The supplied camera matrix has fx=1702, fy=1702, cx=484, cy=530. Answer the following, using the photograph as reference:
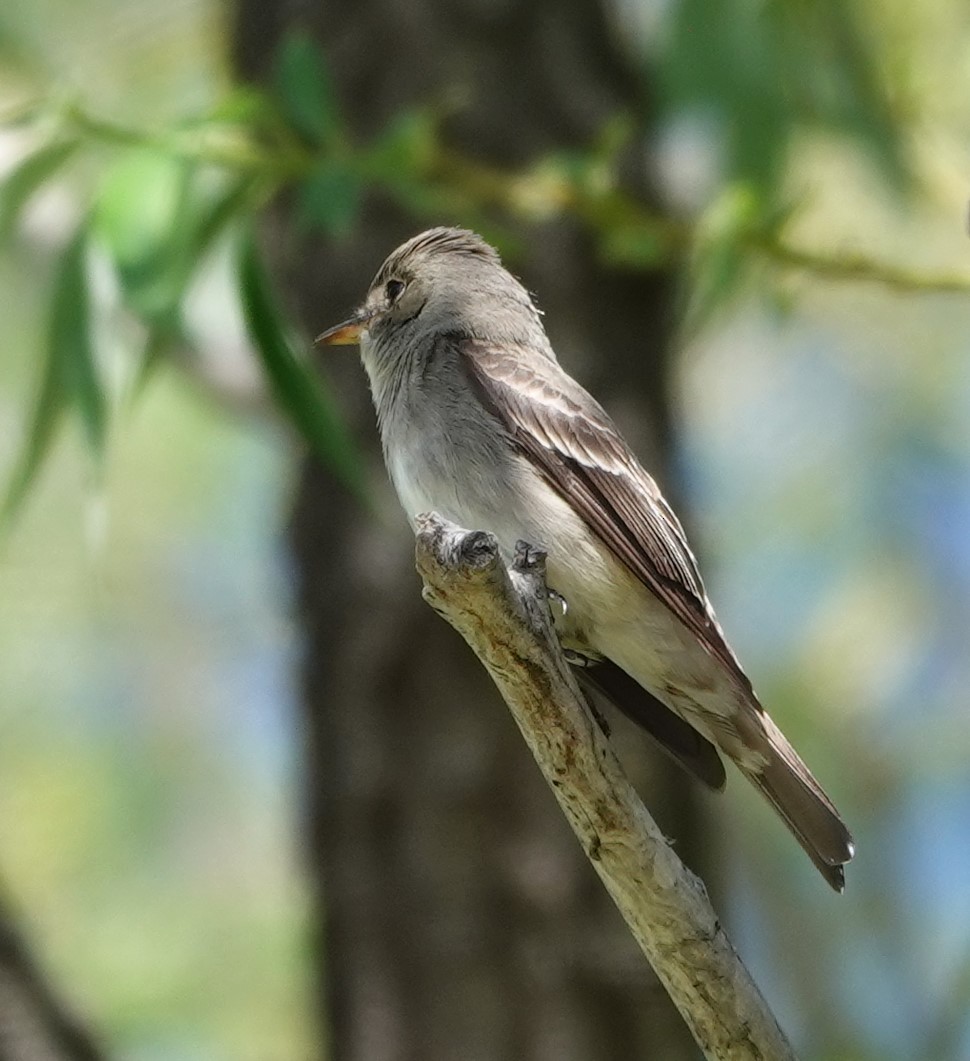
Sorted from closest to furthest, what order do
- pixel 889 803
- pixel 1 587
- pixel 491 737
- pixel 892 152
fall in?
1. pixel 892 152
2. pixel 491 737
3. pixel 889 803
4. pixel 1 587

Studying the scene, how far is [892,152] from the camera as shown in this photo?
18.2 feet

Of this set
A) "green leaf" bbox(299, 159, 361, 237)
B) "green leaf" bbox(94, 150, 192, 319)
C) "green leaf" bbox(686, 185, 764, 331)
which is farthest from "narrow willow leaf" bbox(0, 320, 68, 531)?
"green leaf" bbox(686, 185, 764, 331)

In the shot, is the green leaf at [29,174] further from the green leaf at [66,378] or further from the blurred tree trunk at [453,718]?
the blurred tree trunk at [453,718]

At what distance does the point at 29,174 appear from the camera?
4445mm

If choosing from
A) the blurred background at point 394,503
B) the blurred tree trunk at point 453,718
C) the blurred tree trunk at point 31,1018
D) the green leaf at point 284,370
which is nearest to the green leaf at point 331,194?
the blurred background at point 394,503

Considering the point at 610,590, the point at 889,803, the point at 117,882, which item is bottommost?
the point at 117,882

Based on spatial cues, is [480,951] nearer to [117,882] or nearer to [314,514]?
[314,514]

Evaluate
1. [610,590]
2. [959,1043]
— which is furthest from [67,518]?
Answer: [610,590]

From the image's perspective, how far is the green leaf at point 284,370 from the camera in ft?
14.5

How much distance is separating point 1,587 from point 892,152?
676cm

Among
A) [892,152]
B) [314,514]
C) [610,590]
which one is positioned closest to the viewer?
[610,590]

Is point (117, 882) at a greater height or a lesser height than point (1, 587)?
lesser

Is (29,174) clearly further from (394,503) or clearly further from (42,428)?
(394,503)

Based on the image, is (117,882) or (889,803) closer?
(889,803)
